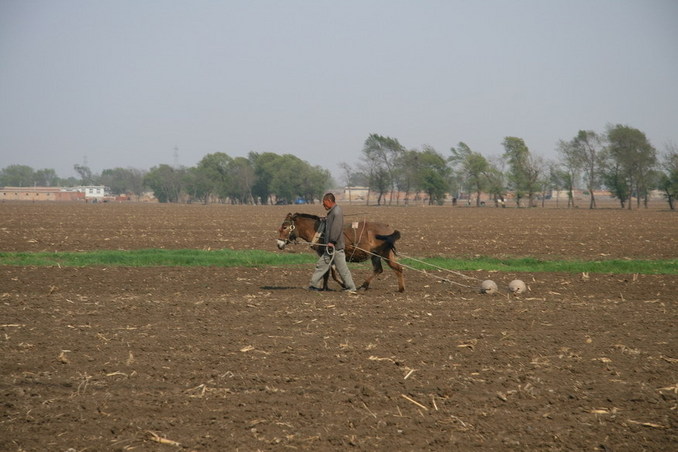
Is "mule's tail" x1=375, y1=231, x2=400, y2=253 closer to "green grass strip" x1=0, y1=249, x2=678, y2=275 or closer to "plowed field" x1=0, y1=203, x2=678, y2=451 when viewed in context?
"plowed field" x1=0, y1=203, x2=678, y2=451

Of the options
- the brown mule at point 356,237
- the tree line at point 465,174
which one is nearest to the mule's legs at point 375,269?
the brown mule at point 356,237

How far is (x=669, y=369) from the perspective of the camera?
1005cm

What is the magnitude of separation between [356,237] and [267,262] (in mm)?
7729

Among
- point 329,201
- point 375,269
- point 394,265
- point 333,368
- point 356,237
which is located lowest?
point 333,368

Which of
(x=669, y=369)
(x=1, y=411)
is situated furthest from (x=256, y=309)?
(x=669, y=369)

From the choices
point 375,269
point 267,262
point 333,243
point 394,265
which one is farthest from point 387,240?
point 267,262

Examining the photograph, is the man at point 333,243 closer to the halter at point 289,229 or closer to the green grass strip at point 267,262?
Answer: the halter at point 289,229

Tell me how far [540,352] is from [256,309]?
19.2 feet

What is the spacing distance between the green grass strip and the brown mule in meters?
5.12

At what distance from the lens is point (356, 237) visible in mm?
16594

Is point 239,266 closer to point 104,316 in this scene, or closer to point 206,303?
point 206,303

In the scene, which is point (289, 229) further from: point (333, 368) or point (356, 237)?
point (333, 368)

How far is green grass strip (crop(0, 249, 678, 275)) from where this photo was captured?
22.7m

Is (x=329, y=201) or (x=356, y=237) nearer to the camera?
(x=329, y=201)
